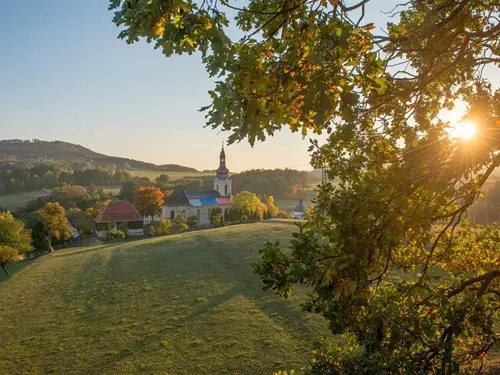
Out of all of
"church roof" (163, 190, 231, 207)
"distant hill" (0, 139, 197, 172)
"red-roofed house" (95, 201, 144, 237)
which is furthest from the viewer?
"distant hill" (0, 139, 197, 172)

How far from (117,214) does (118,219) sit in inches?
50.7

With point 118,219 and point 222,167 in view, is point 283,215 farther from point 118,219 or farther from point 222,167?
point 118,219

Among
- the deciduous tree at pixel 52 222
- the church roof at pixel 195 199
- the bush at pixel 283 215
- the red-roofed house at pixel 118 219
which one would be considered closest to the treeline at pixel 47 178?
the church roof at pixel 195 199

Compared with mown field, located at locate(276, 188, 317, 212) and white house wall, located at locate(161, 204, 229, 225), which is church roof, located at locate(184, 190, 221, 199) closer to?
white house wall, located at locate(161, 204, 229, 225)

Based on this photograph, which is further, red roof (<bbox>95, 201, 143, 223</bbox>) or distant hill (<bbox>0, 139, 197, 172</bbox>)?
distant hill (<bbox>0, 139, 197, 172</bbox>)

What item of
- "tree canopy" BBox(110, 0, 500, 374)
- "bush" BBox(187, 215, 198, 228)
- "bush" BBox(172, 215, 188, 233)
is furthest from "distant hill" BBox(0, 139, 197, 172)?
"tree canopy" BBox(110, 0, 500, 374)

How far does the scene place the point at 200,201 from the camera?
85.1m

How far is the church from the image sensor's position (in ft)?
269

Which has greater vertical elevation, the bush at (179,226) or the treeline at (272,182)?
the treeline at (272,182)

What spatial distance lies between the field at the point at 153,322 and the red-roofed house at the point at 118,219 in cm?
3261

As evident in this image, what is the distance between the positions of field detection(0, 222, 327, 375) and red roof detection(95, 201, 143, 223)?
33.3 m

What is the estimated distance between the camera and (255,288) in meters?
25.4

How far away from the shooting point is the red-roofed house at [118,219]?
6856 cm

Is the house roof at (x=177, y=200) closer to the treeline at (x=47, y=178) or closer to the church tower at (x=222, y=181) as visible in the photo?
the church tower at (x=222, y=181)
